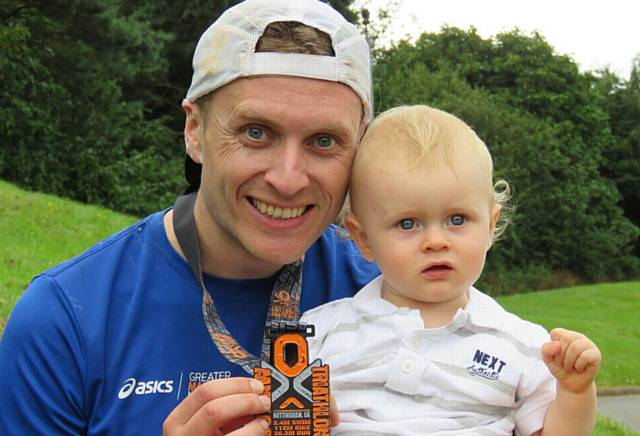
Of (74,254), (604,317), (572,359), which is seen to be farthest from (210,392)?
(604,317)

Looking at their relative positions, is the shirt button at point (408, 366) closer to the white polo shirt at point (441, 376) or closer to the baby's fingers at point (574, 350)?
the white polo shirt at point (441, 376)

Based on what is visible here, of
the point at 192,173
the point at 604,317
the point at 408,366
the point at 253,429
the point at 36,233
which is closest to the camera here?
the point at 253,429

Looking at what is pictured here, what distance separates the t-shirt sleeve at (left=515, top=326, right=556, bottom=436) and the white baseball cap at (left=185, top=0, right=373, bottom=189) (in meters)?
1.00

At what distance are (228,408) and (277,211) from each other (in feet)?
2.43

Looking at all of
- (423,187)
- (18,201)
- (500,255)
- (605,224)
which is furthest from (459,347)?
(605,224)

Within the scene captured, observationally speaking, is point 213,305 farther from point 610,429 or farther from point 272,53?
point 610,429

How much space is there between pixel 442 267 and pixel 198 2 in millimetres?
26398

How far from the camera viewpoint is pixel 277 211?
2506mm

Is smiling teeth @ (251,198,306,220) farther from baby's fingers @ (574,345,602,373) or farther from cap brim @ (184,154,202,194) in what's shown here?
baby's fingers @ (574,345,602,373)

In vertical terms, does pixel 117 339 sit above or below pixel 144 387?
above

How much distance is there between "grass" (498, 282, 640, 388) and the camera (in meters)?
13.1

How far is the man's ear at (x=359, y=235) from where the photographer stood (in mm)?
2666

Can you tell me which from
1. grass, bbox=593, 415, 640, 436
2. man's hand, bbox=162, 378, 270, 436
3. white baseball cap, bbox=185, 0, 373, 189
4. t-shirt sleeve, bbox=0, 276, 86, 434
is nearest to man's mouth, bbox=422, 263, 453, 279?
white baseball cap, bbox=185, 0, 373, 189

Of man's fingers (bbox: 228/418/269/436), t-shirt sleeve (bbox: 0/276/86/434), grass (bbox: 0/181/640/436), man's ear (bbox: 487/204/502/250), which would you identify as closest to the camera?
man's fingers (bbox: 228/418/269/436)
